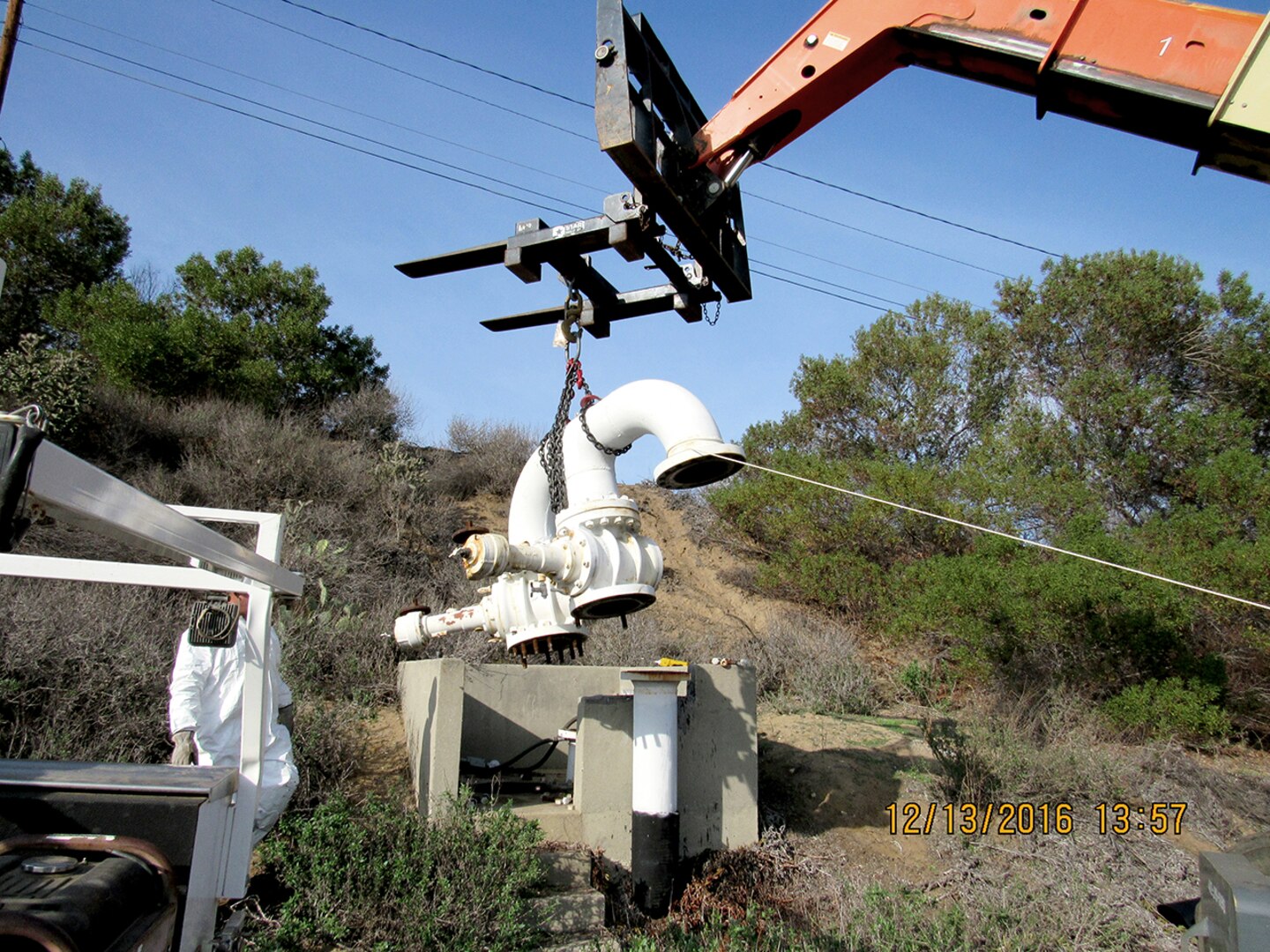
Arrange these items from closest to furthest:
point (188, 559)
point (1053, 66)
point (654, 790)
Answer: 1. point (188, 559)
2. point (1053, 66)
3. point (654, 790)

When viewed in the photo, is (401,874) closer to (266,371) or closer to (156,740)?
(156,740)

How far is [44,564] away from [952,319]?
759 inches

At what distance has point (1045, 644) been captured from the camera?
11.1 meters

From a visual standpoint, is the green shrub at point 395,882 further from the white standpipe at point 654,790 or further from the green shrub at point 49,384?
the green shrub at point 49,384

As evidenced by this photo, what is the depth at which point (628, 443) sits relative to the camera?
4.65 m

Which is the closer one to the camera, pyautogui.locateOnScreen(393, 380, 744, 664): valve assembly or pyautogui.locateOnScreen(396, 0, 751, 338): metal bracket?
pyautogui.locateOnScreen(396, 0, 751, 338): metal bracket

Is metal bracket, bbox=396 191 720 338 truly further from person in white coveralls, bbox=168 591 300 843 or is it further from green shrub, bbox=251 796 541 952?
green shrub, bbox=251 796 541 952

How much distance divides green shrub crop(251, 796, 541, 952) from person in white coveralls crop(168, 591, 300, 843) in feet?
1.05

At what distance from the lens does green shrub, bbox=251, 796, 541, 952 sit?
15.7 ft

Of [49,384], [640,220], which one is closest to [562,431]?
[640,220]

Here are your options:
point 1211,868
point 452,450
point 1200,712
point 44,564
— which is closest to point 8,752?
point 44,564

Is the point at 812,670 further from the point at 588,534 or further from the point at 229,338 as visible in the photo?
the point at 229,338
